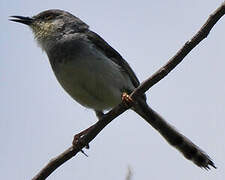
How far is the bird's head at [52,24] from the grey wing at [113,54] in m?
0.39

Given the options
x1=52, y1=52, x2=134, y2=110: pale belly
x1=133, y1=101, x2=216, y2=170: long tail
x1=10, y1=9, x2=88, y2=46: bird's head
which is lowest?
x1=133, y1=101, x2=216, y2=170: long tail

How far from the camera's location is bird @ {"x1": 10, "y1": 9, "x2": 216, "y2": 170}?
7.61m

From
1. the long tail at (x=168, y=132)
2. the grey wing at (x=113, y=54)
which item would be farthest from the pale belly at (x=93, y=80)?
the long tail at (x=168, y=132)

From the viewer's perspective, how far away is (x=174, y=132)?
26.6 feet

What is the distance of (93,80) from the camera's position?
299 inches

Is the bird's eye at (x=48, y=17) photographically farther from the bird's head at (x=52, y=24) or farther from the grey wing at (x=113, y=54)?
the grey wing at (x=113, y=54)

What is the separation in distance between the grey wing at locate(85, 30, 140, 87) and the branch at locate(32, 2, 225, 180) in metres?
2.26

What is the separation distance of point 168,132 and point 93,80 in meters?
1.48

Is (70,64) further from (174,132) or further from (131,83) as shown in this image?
(174,132)

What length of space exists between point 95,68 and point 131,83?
2.66 feet

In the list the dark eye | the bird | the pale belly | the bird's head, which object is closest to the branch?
the bird

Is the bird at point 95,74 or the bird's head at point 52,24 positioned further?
the bird's head at point 52,24

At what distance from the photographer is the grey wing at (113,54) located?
8250 millimetres

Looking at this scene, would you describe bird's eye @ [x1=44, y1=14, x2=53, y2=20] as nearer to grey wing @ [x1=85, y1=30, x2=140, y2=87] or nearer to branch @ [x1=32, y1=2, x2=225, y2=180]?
grey wing @ [x1=85, y1=30, x2=140, y2=87]
